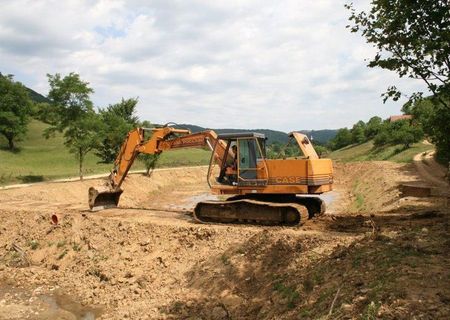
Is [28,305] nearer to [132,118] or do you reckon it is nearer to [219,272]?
[219,272]

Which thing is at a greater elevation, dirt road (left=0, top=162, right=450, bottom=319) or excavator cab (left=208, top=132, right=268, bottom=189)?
excavator cab (left=208, top=132, right=268, bottom=189)

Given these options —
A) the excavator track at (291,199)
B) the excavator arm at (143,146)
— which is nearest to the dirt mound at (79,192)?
the excavator arm at (143,146)

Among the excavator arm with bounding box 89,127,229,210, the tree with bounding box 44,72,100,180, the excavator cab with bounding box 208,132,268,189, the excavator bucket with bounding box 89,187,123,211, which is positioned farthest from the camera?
the tree with bounding box 44,72,100,180

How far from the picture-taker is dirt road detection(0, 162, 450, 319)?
816 cm

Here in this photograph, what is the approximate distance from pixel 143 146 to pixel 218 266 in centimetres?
794

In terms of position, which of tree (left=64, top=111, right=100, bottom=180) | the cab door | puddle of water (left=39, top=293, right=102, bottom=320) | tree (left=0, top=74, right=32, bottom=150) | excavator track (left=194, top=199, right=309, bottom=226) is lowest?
puddle of water (left=39, top=293, right=102, bottom=320)

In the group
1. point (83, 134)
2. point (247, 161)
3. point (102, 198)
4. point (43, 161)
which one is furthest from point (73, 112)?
point (43, 161)

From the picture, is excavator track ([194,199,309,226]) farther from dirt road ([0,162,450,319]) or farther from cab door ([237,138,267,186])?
cab door ([237,138,267,186])

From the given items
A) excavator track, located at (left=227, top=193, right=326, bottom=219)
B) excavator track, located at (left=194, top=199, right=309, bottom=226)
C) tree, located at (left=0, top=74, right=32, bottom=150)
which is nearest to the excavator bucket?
excavator track, located at (left=194, top=199, right=309, bottom=226)

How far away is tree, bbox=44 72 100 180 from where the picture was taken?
31.9m

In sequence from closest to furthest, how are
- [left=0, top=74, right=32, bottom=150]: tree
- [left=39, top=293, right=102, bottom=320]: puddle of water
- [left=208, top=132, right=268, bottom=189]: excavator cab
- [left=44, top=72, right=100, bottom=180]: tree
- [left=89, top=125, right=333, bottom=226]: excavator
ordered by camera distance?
[left=39, top=293, right=102, bottom=320]: puddle of water < [left=89, top=125, right=333, bottom=226]: excavator < [left=208, top=132, right=268, bottom=189]: excavator cab < [left=44, top=72, right=100, bottom=180]: tree < [left=0, top=74, right=32, bottom=150]: tree

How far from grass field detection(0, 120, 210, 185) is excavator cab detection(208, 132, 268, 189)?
69.3ft

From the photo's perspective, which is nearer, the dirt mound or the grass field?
the dirt mound

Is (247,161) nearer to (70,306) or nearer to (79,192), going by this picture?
(70,306)
